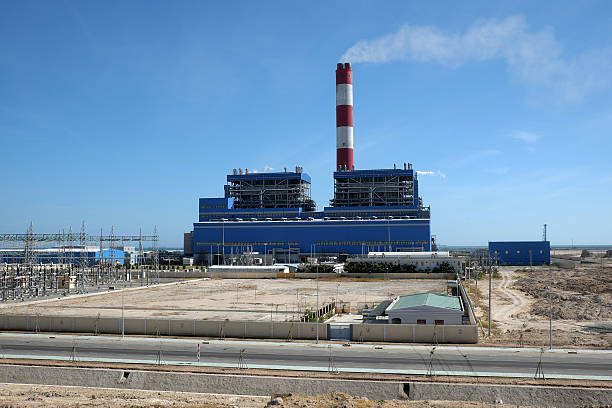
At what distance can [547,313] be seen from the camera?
174 ft

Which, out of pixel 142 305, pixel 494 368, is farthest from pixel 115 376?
pixel 142 305

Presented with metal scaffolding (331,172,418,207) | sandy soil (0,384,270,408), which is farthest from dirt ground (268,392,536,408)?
metal scaffolding (331,172,418,207)

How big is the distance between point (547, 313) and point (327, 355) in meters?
29.6

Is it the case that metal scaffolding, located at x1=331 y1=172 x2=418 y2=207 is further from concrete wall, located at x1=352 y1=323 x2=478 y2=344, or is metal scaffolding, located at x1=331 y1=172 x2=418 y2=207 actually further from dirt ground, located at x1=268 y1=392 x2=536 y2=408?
dirt ground, located at x1=268 y1=392 x2=536 y2=408

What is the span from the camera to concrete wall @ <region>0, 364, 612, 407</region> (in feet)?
82.4

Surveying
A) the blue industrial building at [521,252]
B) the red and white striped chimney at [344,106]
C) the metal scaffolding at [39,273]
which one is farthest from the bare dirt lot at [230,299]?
the blue industrial building at [521,252]

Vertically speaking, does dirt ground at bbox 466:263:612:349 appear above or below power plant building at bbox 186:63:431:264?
below

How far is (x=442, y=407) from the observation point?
80.4 feet

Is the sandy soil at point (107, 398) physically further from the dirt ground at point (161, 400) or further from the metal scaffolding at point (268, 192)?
the metal scaffolding at point (268, 192)

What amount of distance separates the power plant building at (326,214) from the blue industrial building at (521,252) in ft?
76.0

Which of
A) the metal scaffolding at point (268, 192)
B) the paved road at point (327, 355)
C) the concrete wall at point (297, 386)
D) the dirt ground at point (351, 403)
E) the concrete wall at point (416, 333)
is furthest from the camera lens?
the metal scaffolding at point (268, 192)

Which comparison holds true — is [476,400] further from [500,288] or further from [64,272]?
[64,272]

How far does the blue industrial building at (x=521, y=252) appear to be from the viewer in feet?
457

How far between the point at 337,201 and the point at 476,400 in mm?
117316
